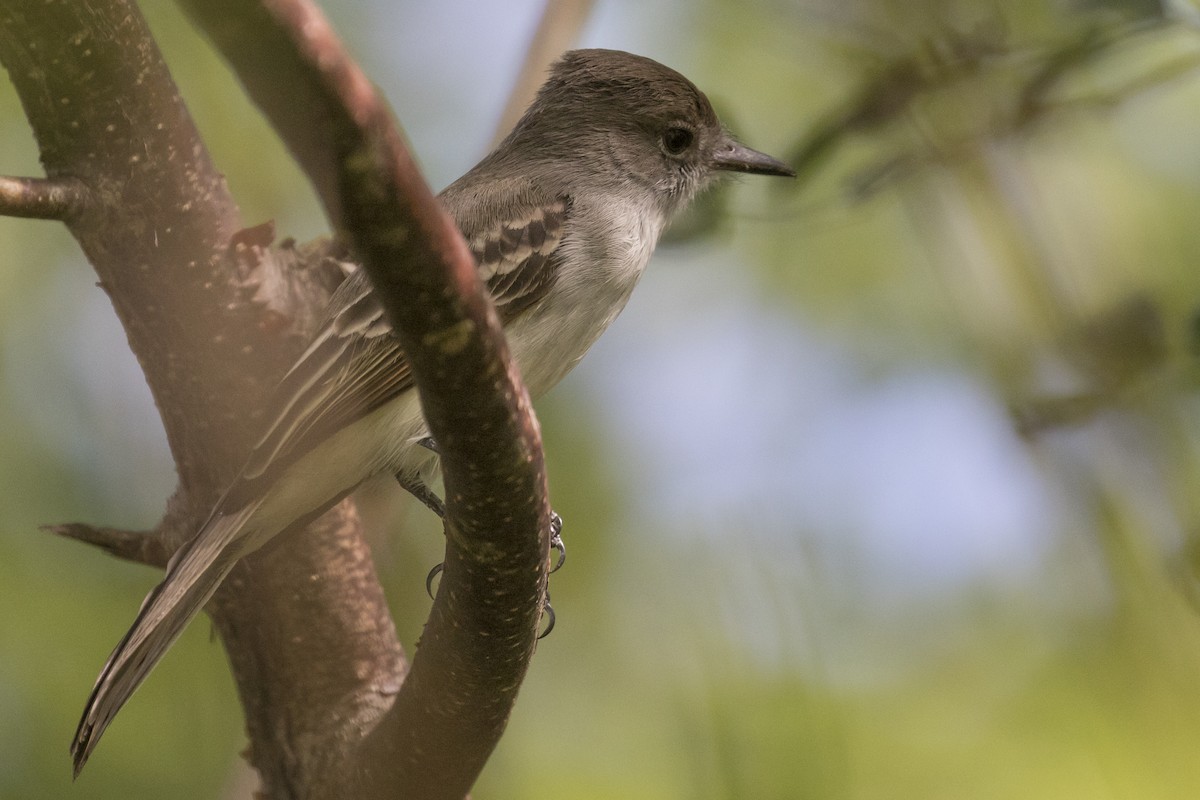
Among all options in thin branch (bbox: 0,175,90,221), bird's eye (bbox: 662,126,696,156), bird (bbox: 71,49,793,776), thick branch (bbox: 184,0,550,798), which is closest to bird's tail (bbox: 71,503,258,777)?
bird (bbox: 71,49,793,776)

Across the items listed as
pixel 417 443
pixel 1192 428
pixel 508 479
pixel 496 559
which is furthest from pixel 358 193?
pixel 1192 428

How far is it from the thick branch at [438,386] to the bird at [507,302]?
58 cm

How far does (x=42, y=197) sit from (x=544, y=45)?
1.85m

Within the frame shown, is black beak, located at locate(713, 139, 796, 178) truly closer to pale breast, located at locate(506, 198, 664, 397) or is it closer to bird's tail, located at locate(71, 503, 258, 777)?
pale breast, located at locate(506, 198, 664, 397)

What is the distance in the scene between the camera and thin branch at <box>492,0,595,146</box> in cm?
405

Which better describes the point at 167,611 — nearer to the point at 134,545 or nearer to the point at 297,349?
the point at 134,545

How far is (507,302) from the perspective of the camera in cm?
322

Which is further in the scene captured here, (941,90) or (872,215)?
(872,215)

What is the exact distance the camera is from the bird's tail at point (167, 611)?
2709 millimetres

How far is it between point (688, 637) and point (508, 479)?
2.42 meters

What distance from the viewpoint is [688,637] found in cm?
424

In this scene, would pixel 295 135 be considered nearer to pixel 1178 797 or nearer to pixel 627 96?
pixel 627 96

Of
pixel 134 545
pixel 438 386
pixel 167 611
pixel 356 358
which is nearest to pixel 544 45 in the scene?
pixel 356 358

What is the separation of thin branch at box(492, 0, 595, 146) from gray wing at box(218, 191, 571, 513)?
0.92 meters
